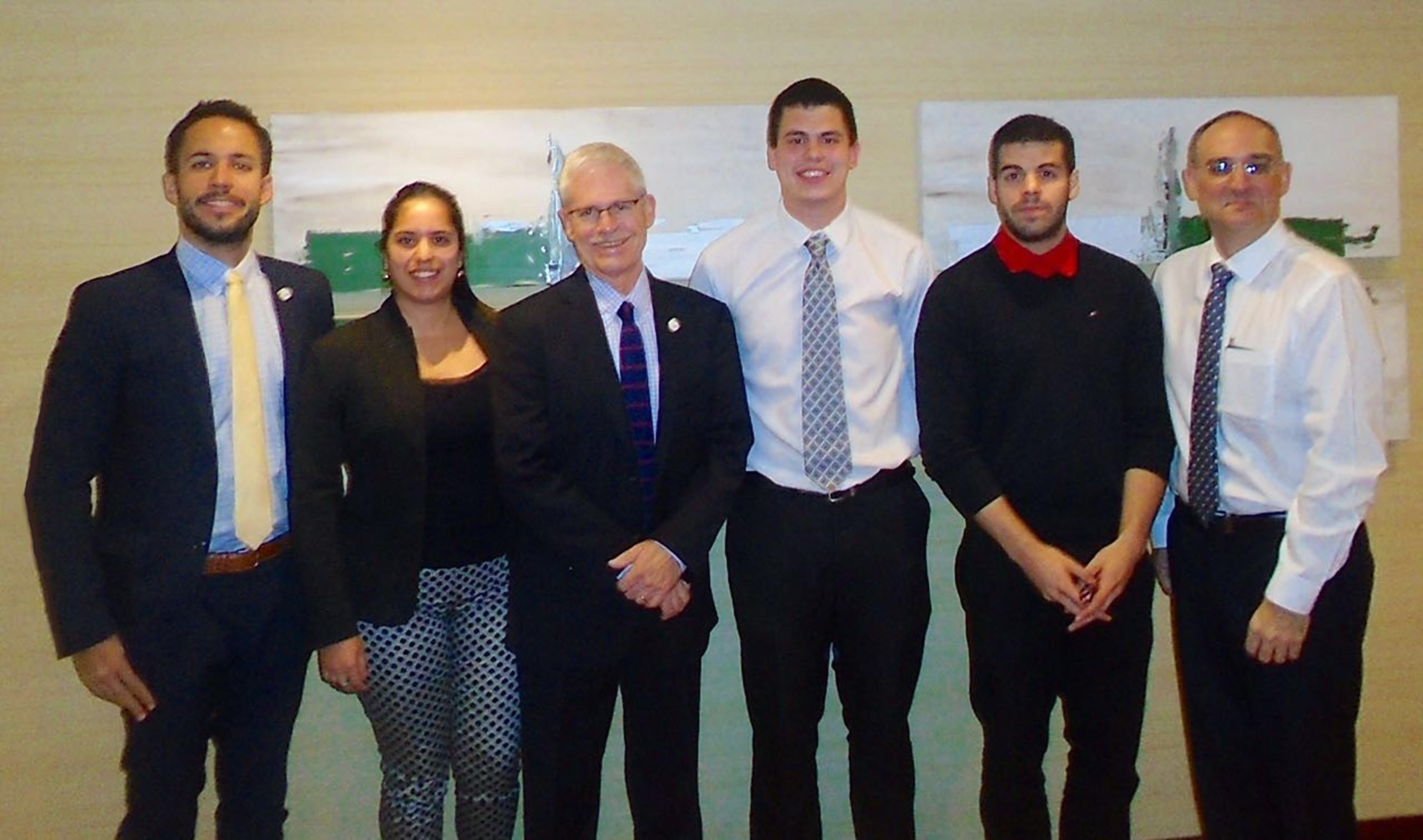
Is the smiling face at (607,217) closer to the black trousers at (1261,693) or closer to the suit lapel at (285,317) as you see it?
the suit lapel at (285,317)

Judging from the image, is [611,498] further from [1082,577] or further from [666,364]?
[1082,577]

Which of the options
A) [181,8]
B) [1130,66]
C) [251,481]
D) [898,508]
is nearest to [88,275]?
[181,8]

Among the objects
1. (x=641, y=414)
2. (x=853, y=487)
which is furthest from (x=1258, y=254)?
(x=641, y=414)

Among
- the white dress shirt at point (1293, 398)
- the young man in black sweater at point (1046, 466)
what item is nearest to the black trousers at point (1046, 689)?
the young man in black sweater at point (1046, 466)

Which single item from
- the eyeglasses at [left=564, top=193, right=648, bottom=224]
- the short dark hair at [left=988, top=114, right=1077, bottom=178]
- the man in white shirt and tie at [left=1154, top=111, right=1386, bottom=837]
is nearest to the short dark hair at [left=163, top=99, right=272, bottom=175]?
the eyeglasses at [left=564, top=193, right=648, bottom=224]

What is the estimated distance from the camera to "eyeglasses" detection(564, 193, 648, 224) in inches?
85.0

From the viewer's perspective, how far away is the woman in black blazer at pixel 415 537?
6.86 ft

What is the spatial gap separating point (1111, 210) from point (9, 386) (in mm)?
3032

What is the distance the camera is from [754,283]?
238cm

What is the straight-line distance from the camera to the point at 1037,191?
2.23 m

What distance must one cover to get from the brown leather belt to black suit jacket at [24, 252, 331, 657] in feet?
0.14

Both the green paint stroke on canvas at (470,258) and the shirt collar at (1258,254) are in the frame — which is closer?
the shirt collar at (1258,254)

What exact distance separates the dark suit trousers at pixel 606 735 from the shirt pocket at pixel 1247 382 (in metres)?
1.24

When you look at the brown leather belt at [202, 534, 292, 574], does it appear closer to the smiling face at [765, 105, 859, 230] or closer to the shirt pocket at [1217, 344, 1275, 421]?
the smiling face at [765, 105, 859, 230]
